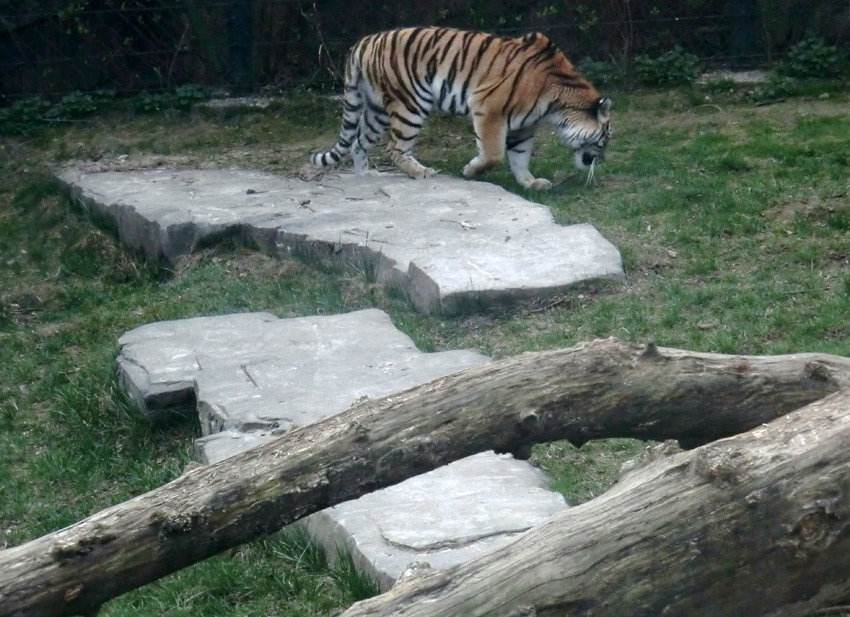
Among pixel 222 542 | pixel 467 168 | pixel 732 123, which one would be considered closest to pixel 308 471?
pixel 222 542

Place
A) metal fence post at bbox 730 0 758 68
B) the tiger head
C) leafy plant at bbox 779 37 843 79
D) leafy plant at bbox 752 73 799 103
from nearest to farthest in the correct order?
the tiger head < leafy plant at bbox 752 73 799 103 < leafy plant at bbox 779 37 843 79 < metal fence post at bbox 730 0 758 68

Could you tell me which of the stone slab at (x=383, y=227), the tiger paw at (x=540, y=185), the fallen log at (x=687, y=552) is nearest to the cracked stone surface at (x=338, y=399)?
the stone slab at (x=383, y=227)

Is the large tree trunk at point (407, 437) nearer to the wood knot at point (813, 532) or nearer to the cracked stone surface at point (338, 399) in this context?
the cracked stone surface at point (338, 399)

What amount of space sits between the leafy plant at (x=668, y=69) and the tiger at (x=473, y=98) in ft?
6.69

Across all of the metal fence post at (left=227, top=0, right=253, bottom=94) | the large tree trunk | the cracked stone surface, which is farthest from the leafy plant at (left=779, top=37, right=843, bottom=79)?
the large tree trunk

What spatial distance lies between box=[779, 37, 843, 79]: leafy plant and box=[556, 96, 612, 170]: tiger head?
108 inches

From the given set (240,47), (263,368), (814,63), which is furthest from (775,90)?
(263,368)

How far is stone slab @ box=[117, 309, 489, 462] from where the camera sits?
14.9ft

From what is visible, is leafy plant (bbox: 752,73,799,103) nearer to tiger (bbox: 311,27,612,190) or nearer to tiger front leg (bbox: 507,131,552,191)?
tiger (bbox: 311,27,612,190)

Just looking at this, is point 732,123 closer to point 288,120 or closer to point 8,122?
point 288,120

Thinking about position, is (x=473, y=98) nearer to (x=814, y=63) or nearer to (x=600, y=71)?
(x=600, y=71)

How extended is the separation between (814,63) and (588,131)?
3.07 metres

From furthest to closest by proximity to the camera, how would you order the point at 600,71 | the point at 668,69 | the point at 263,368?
the point at 600,71, the point at 668,69, the point at 263,368

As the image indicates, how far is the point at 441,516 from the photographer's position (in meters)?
3.56
